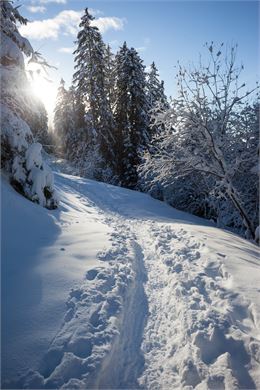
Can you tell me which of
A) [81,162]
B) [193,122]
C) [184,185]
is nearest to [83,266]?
[193,122]

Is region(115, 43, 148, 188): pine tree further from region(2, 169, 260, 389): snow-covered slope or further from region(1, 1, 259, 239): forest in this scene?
region(2, 169, 260, 389): snow-covered slope

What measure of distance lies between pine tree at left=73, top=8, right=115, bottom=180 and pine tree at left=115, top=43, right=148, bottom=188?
3.80 ft

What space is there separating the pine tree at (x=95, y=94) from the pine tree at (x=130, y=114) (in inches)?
45.6

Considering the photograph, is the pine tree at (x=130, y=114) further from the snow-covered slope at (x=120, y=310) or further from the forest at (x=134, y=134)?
the snow-covered slope at (x=120, y=310)

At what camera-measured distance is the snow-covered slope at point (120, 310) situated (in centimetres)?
381

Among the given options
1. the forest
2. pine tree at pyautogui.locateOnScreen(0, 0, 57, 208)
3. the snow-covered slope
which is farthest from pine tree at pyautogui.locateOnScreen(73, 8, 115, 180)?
the snow-covered slope

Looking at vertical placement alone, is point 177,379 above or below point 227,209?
below

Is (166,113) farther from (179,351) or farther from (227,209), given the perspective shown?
(179,351)

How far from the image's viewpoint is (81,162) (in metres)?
26.3

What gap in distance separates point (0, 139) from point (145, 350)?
315 inches

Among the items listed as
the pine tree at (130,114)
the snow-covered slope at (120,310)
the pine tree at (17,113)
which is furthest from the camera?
the pine tree at (130,114)

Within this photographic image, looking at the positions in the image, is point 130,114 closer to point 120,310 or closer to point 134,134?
point 134,134

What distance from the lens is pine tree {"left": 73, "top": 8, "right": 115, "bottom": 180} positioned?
86.2 ft

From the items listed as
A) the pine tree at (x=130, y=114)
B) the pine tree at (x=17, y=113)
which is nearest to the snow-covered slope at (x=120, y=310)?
the pine tree at (x=17, y=113)
